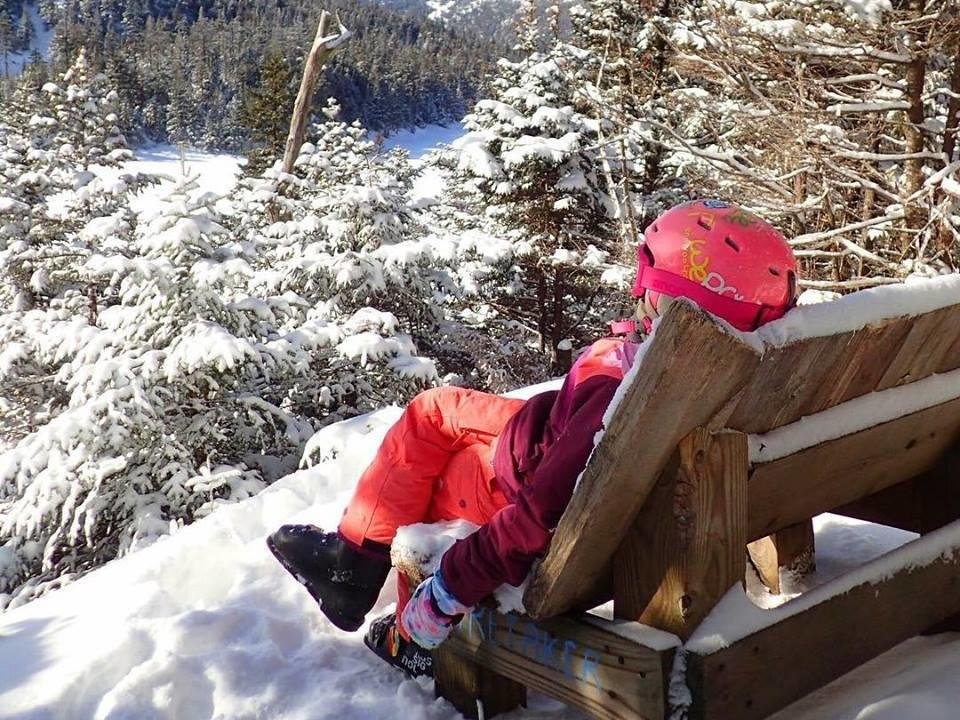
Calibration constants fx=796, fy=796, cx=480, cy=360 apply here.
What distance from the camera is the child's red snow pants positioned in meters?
2.19

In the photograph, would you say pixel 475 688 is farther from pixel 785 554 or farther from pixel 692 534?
pixel 785 554

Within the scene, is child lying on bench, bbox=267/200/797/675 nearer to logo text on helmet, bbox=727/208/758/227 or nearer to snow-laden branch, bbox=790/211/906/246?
logo text on helmet, bbox=727/208/758/227

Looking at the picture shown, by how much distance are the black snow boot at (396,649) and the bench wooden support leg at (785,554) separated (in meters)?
1.05

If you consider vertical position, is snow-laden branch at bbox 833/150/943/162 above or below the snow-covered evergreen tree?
above

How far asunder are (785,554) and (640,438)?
1379 mm

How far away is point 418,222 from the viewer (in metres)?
11.6

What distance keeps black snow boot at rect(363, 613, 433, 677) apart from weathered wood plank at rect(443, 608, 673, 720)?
28 cm

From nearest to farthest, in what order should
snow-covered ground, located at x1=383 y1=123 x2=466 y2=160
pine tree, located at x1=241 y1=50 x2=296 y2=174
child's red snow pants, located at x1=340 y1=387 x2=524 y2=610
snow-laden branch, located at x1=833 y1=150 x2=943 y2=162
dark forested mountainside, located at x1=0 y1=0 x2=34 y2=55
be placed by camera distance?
child's red snow pants, located at x1=340 y1=387 x2=524 y2=610
snow-laden branch, located at x1=833 y1=150 x2=943 y2=162
pine tree, located at x1=241 y1=50 x2=296 y2=174
snow-covered ground, located at x1=383 y1=123 x2=466 y2=160
dark forested mountainside, located at x1=0 y1=0 x2=34 y2=55

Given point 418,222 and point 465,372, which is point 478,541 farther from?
point 465,372

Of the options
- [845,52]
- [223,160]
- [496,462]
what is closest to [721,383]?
[496,462]

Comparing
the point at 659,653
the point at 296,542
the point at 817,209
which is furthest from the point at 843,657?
the point at 817,209

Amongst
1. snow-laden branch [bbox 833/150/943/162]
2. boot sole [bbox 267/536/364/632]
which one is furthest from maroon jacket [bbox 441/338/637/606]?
snow-laden branch [bbox 833/150/943/162]

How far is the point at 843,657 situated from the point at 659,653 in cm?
50

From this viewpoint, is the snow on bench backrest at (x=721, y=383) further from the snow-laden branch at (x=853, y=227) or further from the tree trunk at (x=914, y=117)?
the tree trunk at (x=914, y=117)
